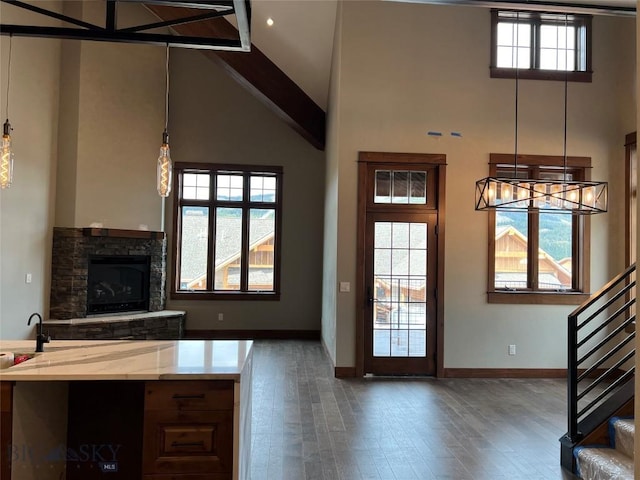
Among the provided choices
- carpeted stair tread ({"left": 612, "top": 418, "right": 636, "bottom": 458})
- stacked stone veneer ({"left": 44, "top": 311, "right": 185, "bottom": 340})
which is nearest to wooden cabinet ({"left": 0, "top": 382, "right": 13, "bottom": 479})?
carpeted stair tread ({"left": 612, "top": 418, "right": 636, "bottom": 458})

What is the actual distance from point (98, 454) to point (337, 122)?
14.7ft

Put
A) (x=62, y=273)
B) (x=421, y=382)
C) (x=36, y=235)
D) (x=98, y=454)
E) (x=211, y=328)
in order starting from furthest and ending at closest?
1. (x=211, y=328)
2. (x=62, y=273)
3. (x=36, y=235)
4. (x=421, y=382)
5. (x=98, y=454)

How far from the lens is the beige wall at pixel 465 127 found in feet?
18.5

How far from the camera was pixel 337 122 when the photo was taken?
576 cm

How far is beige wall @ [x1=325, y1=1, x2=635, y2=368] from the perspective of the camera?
5.63 m

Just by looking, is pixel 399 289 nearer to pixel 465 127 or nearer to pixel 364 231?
pixel 364 231

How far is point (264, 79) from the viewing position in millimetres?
6801

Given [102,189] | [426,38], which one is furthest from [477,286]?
[102,189]

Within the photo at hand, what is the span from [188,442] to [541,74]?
5980mm

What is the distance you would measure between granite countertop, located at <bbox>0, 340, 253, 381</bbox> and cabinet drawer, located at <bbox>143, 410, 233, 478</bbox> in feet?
0.65

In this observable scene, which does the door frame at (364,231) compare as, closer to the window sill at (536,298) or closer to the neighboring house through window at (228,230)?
the window sill at (536,298)

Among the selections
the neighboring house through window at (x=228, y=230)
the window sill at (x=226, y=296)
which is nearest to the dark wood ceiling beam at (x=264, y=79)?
the neighboring house through window at (x=228, y=230)

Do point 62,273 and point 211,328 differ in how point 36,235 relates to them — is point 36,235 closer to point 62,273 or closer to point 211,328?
point 62,273

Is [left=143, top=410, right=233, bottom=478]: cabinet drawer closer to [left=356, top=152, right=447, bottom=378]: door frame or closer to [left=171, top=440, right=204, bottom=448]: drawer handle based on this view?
[left=171, top=440, right=204, bottom=448]: drawer handle
